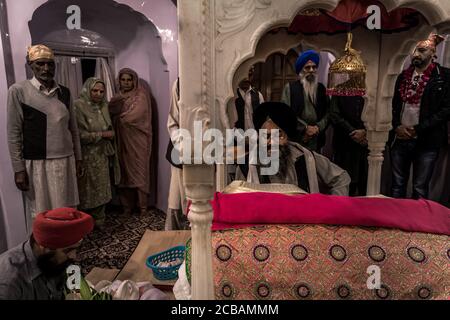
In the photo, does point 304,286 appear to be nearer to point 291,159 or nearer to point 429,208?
point 429,208

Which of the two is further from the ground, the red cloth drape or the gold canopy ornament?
the gold canopy ornament

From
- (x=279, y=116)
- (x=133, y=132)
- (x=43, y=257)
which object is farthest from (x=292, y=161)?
(x=133, y=132)

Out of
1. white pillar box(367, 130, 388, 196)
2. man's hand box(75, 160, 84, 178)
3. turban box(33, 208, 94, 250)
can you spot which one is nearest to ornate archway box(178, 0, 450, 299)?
turban box(33, 208, 94, 250)

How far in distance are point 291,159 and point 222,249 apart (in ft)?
3.45

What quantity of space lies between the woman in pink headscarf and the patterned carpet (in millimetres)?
233

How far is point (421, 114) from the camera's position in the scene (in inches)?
127

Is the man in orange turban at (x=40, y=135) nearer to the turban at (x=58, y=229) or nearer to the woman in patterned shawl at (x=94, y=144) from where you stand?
the woman in patterned shawl at (x=94, y=144)

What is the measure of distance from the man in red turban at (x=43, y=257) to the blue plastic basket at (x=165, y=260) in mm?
482

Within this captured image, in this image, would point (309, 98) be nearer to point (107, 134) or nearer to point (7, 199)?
point (107, 134)

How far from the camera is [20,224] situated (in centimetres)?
361

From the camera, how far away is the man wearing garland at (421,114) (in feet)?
10.3

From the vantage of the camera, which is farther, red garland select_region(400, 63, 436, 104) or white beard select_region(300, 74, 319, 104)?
white beard select_region(300, 74, 319, 104)

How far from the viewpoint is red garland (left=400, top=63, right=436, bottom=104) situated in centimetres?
320

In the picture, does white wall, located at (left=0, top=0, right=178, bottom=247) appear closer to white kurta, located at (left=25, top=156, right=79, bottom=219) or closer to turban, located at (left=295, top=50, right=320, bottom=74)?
white kurta, located at (left=25, top=156, right=79, bottom=219)
